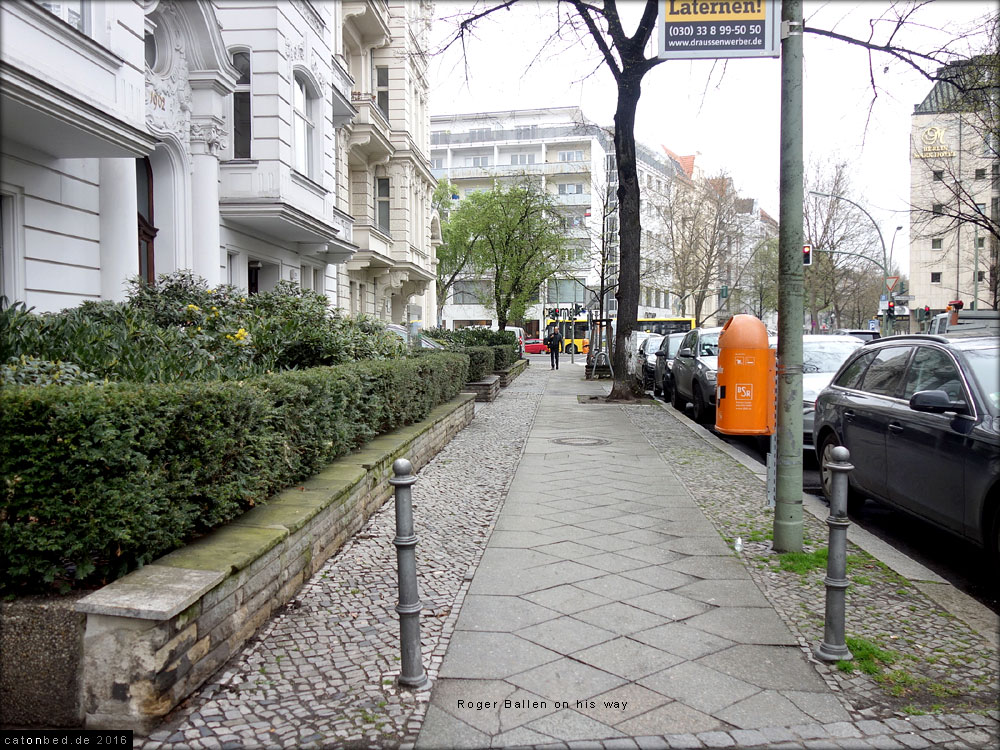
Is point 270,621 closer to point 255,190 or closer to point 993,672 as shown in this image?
point 993,672

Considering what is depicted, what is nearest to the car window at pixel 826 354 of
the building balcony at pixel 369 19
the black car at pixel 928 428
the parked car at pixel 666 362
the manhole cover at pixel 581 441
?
the manhole cover at pixel 581 441

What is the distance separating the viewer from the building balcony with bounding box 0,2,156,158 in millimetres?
7043

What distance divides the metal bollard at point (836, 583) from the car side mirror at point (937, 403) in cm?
172

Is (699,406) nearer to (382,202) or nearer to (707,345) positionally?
(707,345)

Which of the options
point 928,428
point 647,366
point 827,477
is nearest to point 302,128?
point 647,366

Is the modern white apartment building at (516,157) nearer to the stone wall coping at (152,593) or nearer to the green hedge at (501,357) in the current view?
the green hedge at (501,357)

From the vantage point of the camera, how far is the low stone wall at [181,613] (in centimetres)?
302

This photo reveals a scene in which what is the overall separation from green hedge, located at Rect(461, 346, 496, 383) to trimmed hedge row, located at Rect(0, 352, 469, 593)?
1315 centimetres

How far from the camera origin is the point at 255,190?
14.2 m

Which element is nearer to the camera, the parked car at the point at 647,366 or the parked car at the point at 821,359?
the parked car at the point at 821,359

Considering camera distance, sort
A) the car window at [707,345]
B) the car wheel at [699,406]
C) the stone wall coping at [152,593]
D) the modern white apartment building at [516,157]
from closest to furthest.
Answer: the stone wall coping at [152,593]
the car wheel at [699,406]
the car window at [707,345]
the modern white apartment building at [516,157]

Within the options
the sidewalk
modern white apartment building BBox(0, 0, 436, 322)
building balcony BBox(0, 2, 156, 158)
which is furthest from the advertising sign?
modern white apartment building BBox(0, 0, 436, 322)

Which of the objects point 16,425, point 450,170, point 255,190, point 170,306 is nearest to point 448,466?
point 170,306

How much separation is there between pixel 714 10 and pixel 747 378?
2.66m
